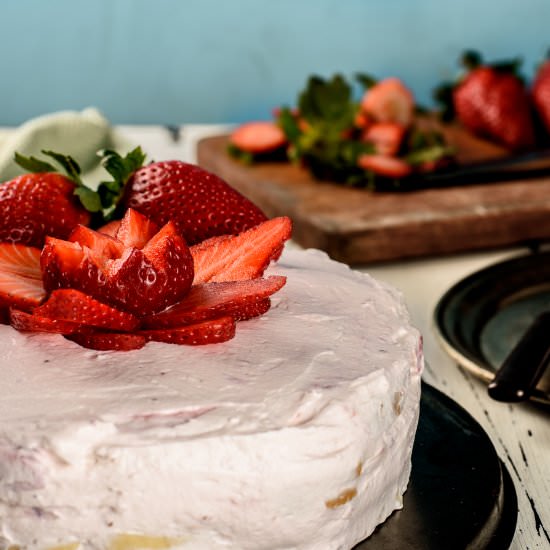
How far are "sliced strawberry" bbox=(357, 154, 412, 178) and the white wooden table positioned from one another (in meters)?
0.27

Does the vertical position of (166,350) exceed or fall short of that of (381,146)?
it exceeds it

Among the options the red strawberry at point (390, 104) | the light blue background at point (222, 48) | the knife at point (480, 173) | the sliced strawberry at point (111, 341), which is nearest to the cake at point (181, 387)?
the sliced strawberry at point (111, 341)

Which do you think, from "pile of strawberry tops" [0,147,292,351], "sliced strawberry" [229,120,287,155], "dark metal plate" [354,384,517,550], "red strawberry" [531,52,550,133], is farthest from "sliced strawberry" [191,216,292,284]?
"red strawberry" [531,52,550,133]

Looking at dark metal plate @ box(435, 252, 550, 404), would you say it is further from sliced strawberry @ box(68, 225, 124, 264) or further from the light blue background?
the light blue background

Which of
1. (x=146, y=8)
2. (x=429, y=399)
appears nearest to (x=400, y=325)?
(x=429, y=399)

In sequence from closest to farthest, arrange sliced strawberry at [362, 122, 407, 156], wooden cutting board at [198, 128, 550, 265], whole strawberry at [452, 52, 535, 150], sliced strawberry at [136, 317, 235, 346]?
1. sliced strawberry at [136, 317, 235, 346]
2. wooden cutting board at [198, 128, 550, 265]
3. sliced strawberry at [362, 122, 407, 156]
4. whole strawberry at [452, 52, 535, 150]

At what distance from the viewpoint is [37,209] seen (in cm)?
100

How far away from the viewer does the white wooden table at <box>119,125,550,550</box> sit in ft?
3.41

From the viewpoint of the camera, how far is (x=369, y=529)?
883mm

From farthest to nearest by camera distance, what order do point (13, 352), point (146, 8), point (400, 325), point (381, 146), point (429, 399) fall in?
point (146, 8), point (381, 146), point (429, 399), point (400, 325), point (13, 352)

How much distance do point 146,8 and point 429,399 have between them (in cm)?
313

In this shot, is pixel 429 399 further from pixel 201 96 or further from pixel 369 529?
pixel 201 96

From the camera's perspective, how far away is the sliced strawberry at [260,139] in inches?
91.2

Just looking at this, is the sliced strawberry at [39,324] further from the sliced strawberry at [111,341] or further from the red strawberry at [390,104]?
the red strawberry at [390,104]
